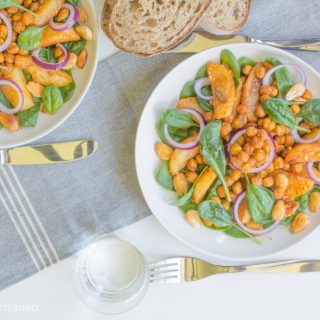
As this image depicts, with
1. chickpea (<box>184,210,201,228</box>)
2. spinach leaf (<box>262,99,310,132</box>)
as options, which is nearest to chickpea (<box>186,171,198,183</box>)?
chickpea (<box>184,210,201,228</box>)

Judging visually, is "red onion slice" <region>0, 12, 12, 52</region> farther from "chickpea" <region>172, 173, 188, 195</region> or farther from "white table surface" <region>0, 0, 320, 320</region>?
"chickpea" <region>172, 173, 188, 195</region>

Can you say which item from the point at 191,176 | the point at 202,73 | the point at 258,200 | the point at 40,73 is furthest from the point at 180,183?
the point at 40,73

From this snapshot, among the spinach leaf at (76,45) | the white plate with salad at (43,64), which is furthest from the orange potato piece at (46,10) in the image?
the spinach leaf at (76,45)

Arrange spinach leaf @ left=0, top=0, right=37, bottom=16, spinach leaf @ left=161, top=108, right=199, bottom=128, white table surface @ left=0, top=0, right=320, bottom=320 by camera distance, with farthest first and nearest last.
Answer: white table surface @ left=0, top=0, right=320, bottom=320, spinach leaf @ left=161, top=108, right=199, bottom=128, spinach leaf @ left=0, top=0, right=37, bottom=16

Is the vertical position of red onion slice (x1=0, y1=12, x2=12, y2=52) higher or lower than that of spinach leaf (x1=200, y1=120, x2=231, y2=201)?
higher

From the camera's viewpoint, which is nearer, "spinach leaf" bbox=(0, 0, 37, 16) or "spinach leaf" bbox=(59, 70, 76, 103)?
"spinach leaf" bbox=(0, 0, 37, 16)

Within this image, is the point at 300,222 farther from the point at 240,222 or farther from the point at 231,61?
the point at 231,61

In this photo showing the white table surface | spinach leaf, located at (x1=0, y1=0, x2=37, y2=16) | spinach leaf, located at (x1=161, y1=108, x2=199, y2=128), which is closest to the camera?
spinach leaf, located at (x1=0, y1=0, x2=37, y2=16)

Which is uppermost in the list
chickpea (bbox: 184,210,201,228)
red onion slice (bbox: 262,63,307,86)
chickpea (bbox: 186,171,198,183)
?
red onion slice (bbox: 262,63,307,86)
